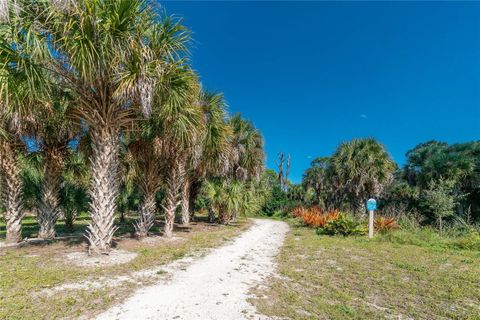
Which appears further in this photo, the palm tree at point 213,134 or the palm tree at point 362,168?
the palm tree at point 362,168

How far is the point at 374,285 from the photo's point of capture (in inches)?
188

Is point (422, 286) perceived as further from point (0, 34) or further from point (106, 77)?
point (0, 34)

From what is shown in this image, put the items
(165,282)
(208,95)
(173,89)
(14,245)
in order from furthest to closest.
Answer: (208,95) → (14,245) → (173,89) → (165,282)

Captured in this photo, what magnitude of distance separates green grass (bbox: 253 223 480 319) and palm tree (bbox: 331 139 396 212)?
6.93m

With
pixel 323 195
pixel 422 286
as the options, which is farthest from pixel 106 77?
pixel 323 195

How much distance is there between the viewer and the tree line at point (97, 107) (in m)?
5.23

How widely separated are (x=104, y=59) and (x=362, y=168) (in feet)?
46.7

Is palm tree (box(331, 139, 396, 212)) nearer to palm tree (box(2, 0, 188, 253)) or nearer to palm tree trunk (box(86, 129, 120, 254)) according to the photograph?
palm tree (box(2, 0, 188, 253))

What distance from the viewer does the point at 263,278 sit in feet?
16.6

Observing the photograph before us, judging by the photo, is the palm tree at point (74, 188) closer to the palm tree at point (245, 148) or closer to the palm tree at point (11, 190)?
the palm tree at point (11, 190)

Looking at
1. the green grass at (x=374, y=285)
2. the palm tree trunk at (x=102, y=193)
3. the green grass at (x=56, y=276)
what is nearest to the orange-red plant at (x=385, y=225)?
the green grass at (x=374, y=285)

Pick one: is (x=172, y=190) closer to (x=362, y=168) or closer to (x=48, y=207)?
(x=48, y=207)

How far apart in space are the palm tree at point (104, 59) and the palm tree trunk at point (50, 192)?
2430mm

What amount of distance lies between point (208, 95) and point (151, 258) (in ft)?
22.5
